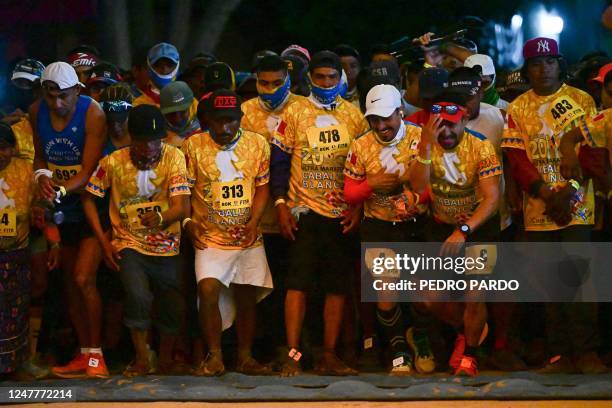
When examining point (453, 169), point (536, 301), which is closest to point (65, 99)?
point (453, 169)

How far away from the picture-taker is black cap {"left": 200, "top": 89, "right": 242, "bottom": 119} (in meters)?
11.3

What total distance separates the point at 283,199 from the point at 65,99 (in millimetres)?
1915

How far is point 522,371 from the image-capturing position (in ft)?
37.2

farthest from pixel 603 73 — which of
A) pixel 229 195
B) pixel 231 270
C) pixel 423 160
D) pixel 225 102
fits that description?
pixel 231 270

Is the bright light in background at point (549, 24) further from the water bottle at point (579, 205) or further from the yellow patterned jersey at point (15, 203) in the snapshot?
the yellow patterned jersey at point (15, 203)

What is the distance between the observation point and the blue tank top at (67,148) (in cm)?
1159

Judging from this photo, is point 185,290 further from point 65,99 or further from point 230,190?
point 65,99

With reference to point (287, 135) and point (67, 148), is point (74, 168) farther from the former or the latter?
point (287, 135)

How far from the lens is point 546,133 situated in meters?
11.4

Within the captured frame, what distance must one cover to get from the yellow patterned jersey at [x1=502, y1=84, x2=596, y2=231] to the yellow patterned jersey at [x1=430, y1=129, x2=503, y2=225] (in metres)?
0.32

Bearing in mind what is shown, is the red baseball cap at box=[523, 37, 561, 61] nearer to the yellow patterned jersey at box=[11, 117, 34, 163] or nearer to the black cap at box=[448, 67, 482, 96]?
the black cap at box=[448, 67, 482, 96]

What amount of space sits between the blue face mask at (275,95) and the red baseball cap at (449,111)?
4.46 feet

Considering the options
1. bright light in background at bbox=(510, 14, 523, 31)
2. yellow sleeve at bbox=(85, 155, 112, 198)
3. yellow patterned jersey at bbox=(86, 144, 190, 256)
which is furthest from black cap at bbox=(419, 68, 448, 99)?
bright light in background at bbox=(510, 14, 523, 31)

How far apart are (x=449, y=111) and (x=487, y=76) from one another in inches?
49.6
